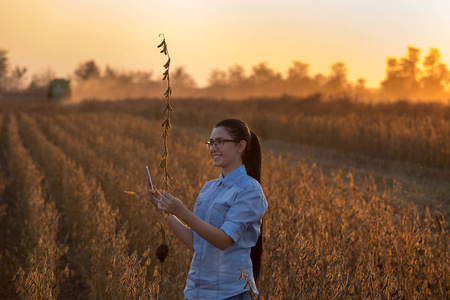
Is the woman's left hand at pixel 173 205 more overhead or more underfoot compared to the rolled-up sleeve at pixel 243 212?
more overhead

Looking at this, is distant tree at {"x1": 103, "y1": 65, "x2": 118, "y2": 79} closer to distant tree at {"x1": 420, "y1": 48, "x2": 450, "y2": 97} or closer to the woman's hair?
distant tree at {"x1": 420, "y1": 48, "x2": 450, "y2": 97}

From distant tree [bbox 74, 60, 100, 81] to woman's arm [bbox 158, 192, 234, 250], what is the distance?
88355mm

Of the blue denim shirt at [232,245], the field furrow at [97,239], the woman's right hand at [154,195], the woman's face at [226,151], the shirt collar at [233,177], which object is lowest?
the field furrow at [97,239]

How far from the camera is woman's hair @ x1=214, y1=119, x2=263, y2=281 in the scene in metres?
2.52

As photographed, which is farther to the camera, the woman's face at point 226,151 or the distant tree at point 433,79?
the distant tree at point 433,79

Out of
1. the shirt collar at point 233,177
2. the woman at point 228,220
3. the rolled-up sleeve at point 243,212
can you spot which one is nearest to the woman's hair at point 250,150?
the woman at point 228,220

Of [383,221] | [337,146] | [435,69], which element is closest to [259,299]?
[383,221]

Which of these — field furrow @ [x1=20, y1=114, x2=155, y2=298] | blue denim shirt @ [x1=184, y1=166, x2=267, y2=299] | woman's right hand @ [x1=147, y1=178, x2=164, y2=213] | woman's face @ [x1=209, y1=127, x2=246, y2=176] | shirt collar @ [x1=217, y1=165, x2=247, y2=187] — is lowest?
field furrow @ [x1=20, y1=114, x2=155, y2=298]

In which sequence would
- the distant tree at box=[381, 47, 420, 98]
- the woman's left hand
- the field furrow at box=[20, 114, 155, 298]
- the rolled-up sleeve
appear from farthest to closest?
the distant tree at box=[381, 47, 420, 98]
the field furrow at box=[20, 114, 155, 298]
the rolled-up sleeve
the woman's left hand

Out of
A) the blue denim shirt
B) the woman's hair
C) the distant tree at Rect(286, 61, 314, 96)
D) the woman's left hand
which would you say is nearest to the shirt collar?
the blue denim shirt

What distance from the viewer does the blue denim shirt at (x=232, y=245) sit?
2.35 metres

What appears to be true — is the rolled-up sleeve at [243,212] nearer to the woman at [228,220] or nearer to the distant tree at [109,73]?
the woman at [228,220]

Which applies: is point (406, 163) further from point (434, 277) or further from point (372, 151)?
point (434, 277)

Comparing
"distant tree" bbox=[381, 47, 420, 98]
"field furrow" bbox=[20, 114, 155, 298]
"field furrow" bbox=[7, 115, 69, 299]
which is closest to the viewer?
"field furrow" bbox=[20, 114, 155, 298]
